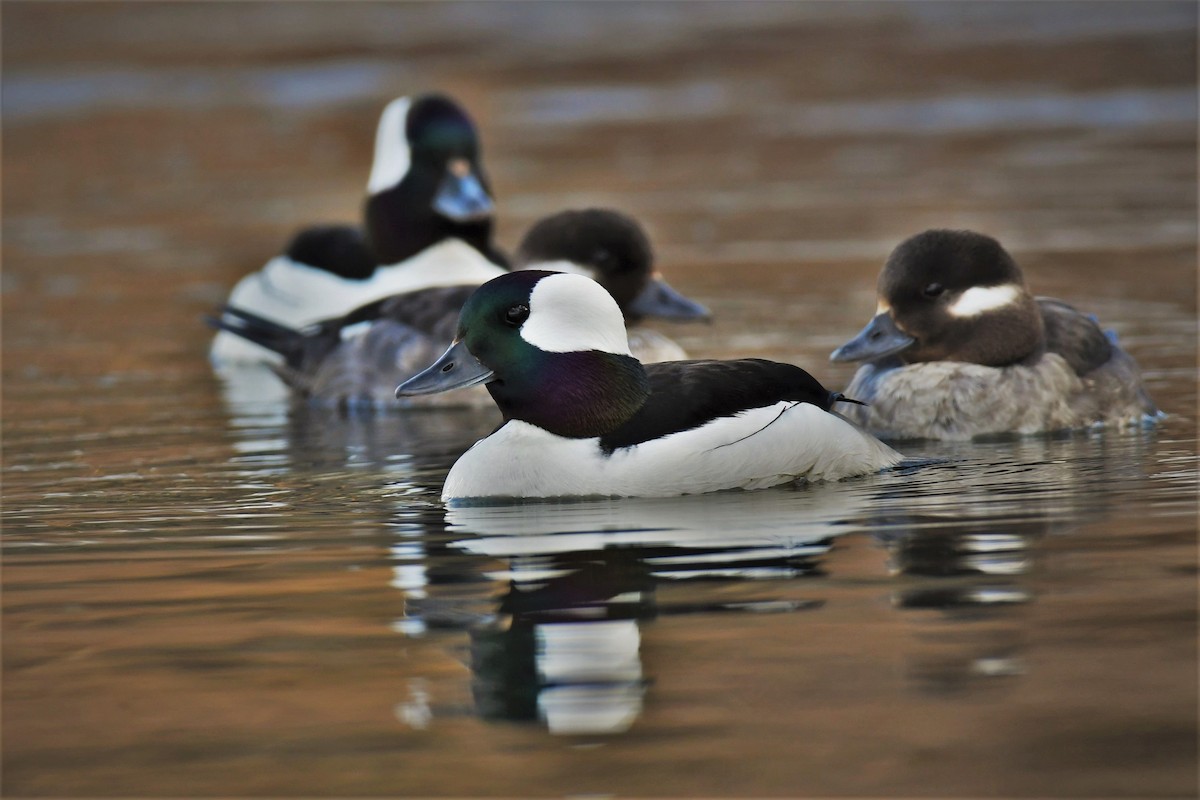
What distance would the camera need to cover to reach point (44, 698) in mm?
5555

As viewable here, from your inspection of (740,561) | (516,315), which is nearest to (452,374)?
(516,315)

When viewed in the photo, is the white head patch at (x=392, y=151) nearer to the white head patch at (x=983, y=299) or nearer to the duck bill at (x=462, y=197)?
the duck bill at (x=462, y=197)

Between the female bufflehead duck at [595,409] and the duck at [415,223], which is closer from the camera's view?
the female bufflehead duck at [595,409]

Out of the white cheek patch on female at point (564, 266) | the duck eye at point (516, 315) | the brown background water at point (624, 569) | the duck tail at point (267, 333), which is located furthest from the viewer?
the duck tail at point (267, 333)

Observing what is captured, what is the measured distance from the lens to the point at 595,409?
777 centimetres

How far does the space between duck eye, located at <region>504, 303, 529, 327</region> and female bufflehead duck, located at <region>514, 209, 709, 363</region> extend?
344cm

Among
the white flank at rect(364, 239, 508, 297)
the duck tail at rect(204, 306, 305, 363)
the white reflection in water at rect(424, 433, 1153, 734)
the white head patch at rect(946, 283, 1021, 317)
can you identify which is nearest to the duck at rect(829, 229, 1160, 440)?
the white head patch at rect(946, 283, 1021, 317)

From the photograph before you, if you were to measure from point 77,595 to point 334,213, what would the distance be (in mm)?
14181

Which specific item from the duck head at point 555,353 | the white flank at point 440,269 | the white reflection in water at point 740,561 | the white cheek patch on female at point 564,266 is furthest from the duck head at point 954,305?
the white flank at point 440,269

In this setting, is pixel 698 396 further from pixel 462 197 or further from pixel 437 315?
pixel 462 197

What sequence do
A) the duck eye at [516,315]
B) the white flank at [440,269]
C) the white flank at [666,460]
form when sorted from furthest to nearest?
the white flank at [440,269]
the duck eye at [516,315]
the white flank at [666,460]

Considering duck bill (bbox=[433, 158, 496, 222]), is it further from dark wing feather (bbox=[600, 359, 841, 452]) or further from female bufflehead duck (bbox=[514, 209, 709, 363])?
dark wing feather (bbox=[600, 359, 841, 452])

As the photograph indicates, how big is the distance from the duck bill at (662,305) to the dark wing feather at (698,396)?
3.32m

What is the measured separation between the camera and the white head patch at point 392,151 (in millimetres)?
13484
